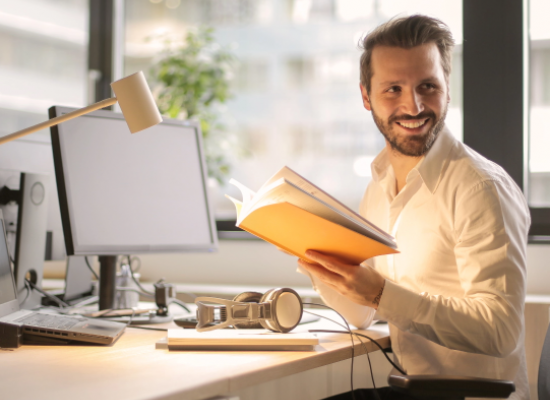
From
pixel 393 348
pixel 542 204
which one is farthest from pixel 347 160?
pixel 393 348

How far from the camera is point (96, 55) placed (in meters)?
2.96

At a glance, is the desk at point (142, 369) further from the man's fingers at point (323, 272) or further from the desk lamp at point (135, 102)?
the desk lamp at point (135, 102)

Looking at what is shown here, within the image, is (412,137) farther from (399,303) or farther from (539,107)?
(539,107)

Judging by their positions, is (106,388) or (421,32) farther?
(421,32)

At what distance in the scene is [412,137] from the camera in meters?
1.51

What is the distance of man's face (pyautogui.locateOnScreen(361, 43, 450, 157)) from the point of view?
1.48m

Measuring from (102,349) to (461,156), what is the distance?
942mm

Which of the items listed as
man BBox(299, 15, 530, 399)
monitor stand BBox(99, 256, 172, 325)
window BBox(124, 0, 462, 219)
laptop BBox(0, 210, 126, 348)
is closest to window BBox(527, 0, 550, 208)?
window BBox(124, 0, 462, 219)

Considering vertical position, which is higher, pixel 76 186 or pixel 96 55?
pixel 96 55

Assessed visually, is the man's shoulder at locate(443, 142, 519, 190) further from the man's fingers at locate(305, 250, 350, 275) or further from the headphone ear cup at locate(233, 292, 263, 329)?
the headphone ear cup at locate(233, 292, 263, 329)

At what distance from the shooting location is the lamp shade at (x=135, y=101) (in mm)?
1233

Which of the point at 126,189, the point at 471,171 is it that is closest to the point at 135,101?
the point at 126,189

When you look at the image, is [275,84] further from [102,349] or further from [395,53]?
[102,349]

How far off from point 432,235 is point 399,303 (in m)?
0.25
